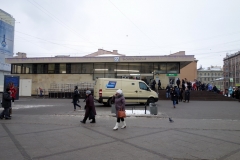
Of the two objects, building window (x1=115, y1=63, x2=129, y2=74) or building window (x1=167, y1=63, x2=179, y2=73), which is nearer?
building window (x1=167, y1=63, x2=179, y2=73)

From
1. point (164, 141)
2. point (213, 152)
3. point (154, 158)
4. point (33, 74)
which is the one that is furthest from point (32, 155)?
point (33, 74)

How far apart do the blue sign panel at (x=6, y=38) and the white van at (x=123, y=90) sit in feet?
156

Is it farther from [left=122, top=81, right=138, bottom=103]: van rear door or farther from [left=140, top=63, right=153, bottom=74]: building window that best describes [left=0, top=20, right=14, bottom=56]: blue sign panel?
[left=122, top=81, right=138, bottom=103]: van rear door

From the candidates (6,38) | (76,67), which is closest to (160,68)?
(76,67)

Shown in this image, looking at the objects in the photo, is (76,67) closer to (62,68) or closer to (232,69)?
(62,68)

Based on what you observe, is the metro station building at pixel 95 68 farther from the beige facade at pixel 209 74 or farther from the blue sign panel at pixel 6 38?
the beige facade at pixel 209 74

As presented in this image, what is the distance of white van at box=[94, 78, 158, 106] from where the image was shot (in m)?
18.8

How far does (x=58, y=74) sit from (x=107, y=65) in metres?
8.45

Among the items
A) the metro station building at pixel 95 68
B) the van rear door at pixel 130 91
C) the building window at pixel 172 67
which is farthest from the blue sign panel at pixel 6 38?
the van rear door at pixel 130 91

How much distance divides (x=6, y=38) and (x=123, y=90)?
50833 millimetres

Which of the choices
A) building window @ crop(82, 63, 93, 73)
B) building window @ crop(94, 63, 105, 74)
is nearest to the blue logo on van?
building window @ crop(94, 63, 105, 74)

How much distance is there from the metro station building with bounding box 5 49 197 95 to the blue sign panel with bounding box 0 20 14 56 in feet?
73.1

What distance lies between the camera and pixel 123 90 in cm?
1944

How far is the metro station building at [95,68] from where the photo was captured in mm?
33594
